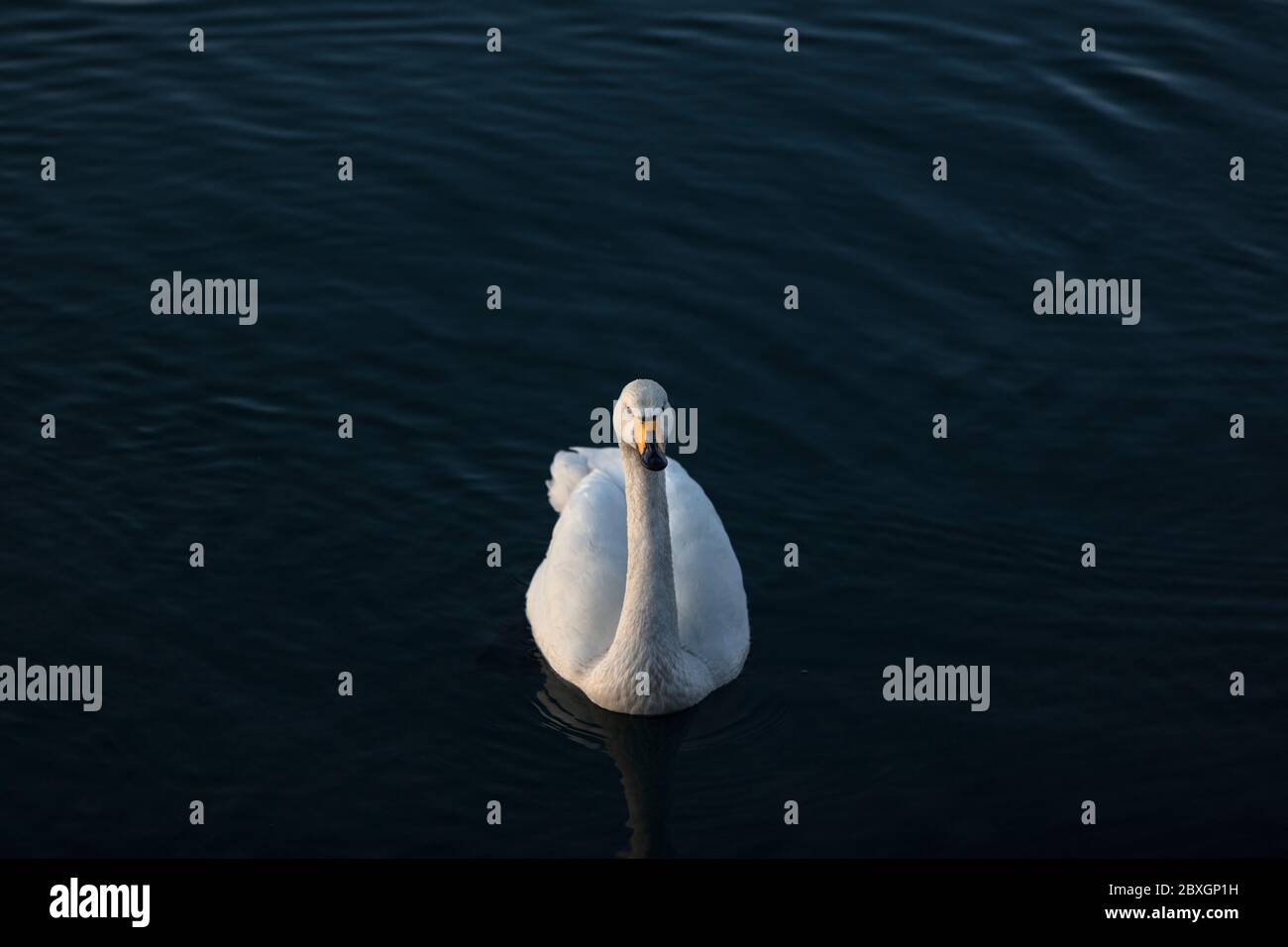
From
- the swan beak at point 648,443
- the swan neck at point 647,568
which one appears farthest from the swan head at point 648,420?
the swan neck at point 647,568

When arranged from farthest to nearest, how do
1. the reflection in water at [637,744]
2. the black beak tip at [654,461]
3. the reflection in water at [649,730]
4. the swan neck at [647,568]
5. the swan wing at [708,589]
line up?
the swan wing at [708,589] → the reflection in water at [649,730] → the swan neck at [647,568] → the reflection in water at [637,744] → the black beak tip at [654,461]

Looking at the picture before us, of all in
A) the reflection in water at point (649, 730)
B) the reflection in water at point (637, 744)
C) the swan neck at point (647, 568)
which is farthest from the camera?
the reflection in water at point (649, 730)

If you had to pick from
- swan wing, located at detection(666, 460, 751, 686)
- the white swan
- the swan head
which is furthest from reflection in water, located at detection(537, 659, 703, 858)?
the swan head

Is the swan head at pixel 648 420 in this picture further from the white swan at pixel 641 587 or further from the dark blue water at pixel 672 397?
the dark blue water at pixel 672 397

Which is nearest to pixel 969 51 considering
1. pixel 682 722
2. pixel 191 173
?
pixel 191 173

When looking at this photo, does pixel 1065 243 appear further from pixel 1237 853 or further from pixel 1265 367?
pixel 1237 853

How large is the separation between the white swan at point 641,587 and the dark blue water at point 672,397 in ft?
1.00

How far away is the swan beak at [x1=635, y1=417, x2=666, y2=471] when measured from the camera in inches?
516

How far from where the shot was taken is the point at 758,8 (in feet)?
84.2

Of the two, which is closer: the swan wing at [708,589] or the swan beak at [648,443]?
the swan beak at [648,443]

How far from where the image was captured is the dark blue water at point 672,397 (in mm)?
13812

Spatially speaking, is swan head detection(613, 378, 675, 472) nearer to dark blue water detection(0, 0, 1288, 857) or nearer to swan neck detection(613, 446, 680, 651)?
swan neck detection(613, 446, 680, 651)

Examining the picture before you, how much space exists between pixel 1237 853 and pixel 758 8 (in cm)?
1553

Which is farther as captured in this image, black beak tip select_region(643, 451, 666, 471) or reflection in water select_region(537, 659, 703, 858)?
reflection in water select_region(537, 659, 703, 858)
